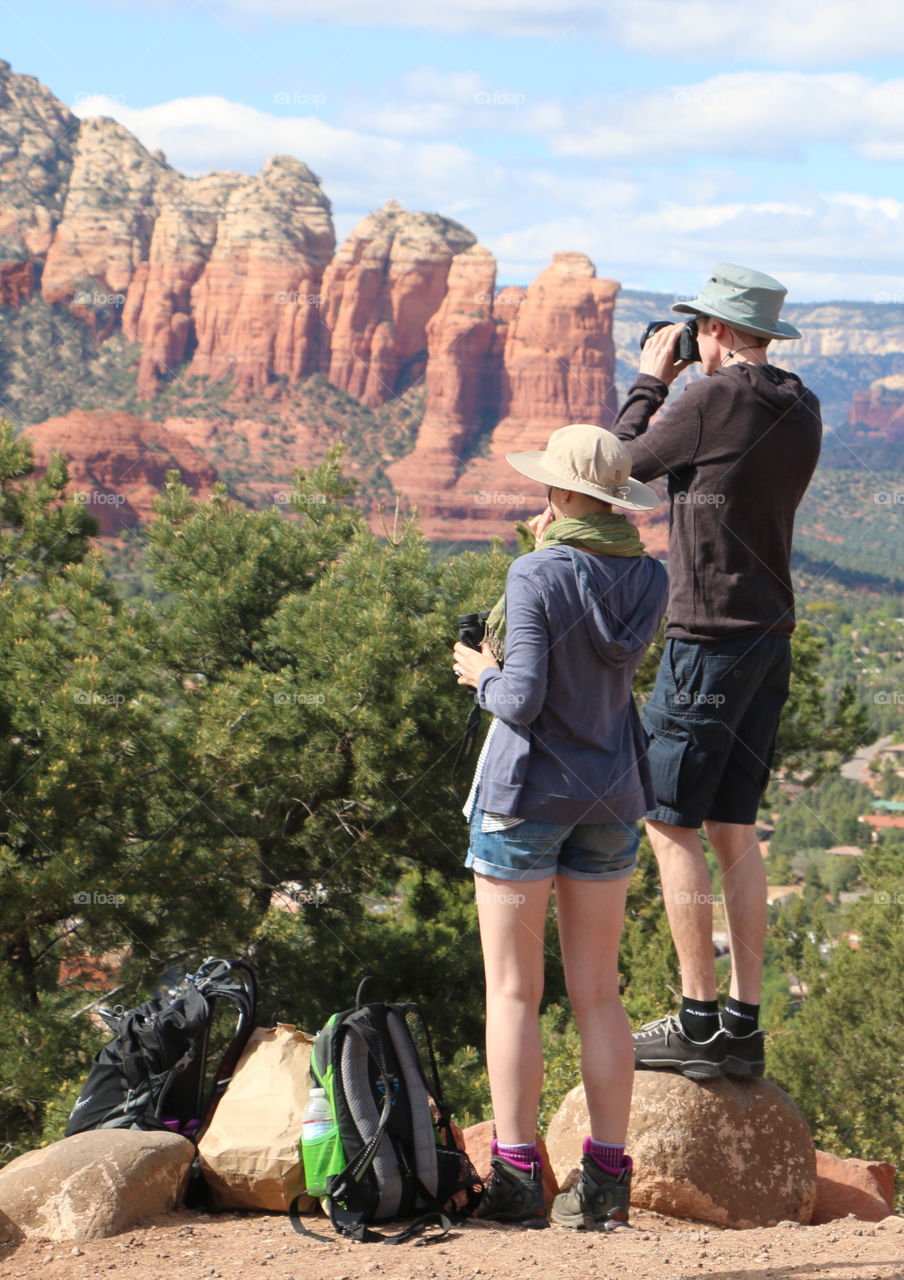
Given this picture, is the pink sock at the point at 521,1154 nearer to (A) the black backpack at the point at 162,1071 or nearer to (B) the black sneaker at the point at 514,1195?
(B) the black sneaker at the point at 514,1195

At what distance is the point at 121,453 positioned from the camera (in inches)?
2516

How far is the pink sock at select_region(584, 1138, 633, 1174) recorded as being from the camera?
8.59 feet

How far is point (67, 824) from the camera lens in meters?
7.59

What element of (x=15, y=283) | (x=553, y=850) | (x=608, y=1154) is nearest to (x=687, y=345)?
(x=553, y=850)

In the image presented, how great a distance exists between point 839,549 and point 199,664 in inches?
2521

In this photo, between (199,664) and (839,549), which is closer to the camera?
(199,664)

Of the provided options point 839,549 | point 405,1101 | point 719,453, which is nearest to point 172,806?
point 405,1101

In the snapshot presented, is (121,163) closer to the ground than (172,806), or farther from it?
farther from it

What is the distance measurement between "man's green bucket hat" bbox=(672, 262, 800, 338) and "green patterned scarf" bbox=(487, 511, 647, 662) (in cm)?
69

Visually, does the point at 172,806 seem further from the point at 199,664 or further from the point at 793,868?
the point at 793,868

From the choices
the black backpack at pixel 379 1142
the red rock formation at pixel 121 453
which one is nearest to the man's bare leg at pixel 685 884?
the black backpack at pixel 379 1142

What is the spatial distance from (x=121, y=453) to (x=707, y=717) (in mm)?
65241

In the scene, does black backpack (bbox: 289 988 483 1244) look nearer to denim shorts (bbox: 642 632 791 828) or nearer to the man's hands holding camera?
denim shorts (bbox: 642 632 791 828)

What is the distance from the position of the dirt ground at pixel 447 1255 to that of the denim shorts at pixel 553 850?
31.4 inches
